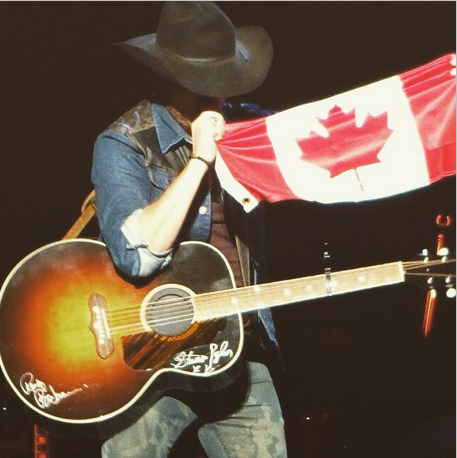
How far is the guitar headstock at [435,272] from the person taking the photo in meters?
2.57

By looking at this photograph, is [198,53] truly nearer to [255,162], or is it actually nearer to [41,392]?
[255,162]

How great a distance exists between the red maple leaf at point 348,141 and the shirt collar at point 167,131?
19.2 inches

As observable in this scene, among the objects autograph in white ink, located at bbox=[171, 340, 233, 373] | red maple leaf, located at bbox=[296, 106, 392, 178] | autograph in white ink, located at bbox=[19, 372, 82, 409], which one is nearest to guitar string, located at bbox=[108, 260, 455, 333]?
autograph in white ink, located at bbox=[171, 340, 233, 373]

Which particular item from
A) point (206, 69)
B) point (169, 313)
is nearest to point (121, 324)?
point (169, 313)

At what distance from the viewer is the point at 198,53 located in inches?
106

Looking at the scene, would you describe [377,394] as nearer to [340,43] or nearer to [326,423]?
[326,423]

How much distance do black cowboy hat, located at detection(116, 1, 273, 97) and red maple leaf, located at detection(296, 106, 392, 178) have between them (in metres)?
0.31

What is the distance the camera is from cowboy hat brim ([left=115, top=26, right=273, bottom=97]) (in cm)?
264

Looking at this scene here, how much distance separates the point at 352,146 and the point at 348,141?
23 millimetres

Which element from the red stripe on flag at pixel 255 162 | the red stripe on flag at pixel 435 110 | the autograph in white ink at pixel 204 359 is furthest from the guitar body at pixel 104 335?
the red stripe on flag at pixel 435 110

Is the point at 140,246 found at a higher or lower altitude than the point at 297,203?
lower

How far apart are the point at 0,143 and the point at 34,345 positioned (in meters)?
1.97

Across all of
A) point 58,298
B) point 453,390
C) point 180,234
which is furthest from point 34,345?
point 453,390

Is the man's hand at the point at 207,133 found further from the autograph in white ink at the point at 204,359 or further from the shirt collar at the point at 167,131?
the autograph in white ink at the point at 204,359
